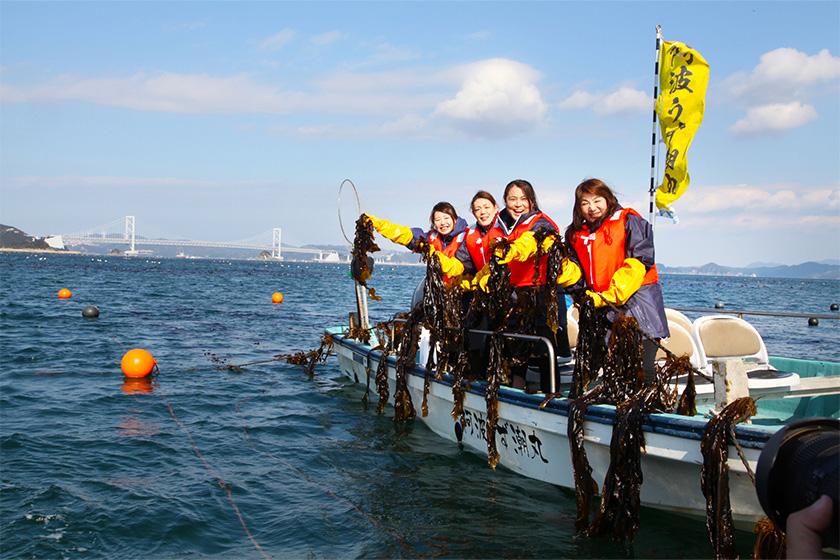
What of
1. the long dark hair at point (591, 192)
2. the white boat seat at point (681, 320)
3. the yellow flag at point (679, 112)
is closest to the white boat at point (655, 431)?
the white boat seat at point (681, 320)

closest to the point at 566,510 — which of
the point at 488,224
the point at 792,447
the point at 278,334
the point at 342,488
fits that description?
the point at 342,488

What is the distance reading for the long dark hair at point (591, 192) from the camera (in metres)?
6.20

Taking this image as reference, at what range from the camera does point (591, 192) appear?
20.4 feet

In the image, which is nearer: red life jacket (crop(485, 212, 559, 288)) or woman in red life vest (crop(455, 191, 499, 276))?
red life jacket (crop(485, 212, 559, 288))

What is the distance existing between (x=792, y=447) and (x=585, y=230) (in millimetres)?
3397

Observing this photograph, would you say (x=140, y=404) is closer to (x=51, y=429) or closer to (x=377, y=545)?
(x=51, y=429)

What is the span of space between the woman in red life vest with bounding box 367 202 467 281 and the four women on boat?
16mm

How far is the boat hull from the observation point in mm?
5312

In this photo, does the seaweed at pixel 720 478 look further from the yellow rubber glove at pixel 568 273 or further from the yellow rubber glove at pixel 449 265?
the yellow rubber glove at pixel 449 265

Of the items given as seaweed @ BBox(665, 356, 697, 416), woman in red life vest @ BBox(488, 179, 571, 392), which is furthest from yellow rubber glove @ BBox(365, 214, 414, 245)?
seaweed @ BBox(665, 356, 697, 416)

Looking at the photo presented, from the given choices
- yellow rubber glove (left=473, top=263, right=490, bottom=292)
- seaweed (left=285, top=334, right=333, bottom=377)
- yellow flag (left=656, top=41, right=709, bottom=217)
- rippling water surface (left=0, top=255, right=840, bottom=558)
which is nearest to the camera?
rippling water surface (left=0, top=255, right=840, bottom=558)

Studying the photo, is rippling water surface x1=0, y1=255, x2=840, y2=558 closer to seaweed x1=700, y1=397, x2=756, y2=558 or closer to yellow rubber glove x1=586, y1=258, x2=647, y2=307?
seaweed x1=700, y1=397, x2=756, y2=558

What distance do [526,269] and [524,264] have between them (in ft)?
0.19

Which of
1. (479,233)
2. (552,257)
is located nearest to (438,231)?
(479,233)
